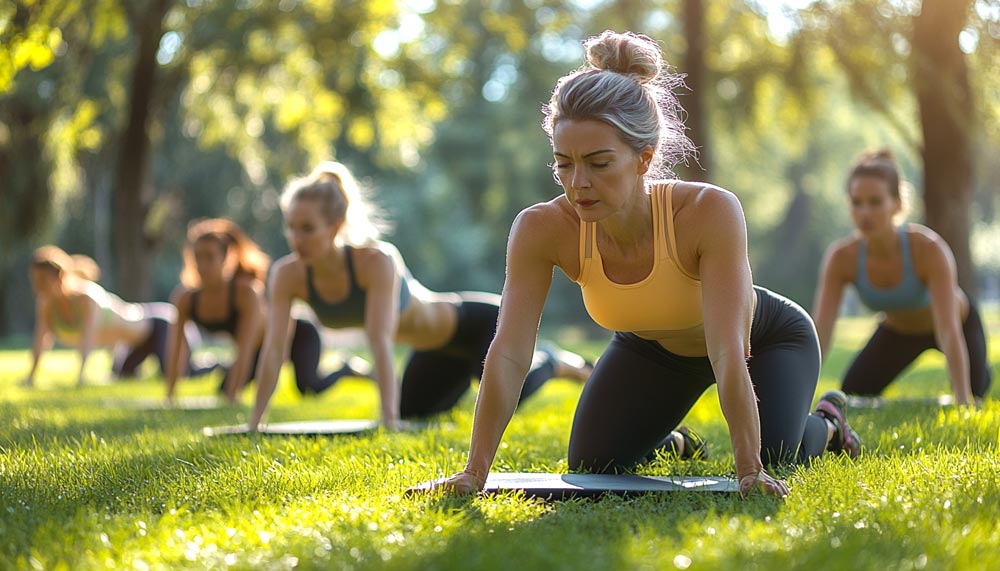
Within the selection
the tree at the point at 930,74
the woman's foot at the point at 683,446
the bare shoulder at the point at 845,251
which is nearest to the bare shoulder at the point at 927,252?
the bare shoulder at the point at 845,251

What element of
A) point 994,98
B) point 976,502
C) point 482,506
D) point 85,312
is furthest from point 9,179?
point 976,502

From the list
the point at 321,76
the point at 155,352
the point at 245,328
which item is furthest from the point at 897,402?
the point at 321,76

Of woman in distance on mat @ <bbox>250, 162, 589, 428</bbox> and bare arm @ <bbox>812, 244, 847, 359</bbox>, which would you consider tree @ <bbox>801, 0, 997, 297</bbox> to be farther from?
woman in distance on mat @ <bbox>250, 162, 589, 428</bbox>

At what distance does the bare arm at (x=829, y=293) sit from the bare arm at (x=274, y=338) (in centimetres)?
317

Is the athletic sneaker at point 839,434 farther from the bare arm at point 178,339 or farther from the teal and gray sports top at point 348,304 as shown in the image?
the bare arm at point 178,339

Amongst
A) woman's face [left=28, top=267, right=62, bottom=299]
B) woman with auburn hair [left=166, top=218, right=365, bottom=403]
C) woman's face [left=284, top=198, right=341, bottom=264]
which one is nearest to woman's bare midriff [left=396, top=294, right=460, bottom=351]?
woman's face [left=284, top=198, right=341, bottom=264]

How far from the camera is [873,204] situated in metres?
6.48

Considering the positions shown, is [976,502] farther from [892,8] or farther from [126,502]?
[892,8]

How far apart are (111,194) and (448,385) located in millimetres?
20320

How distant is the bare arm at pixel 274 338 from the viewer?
19.8ft

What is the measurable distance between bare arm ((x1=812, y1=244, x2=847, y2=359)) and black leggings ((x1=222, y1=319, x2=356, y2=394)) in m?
4.56

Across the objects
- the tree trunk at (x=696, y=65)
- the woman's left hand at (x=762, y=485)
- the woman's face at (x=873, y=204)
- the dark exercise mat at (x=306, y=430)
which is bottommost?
the dark exercise mat at (x=306, y=430)

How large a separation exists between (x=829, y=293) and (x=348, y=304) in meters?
2.95

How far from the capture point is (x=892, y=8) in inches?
403
